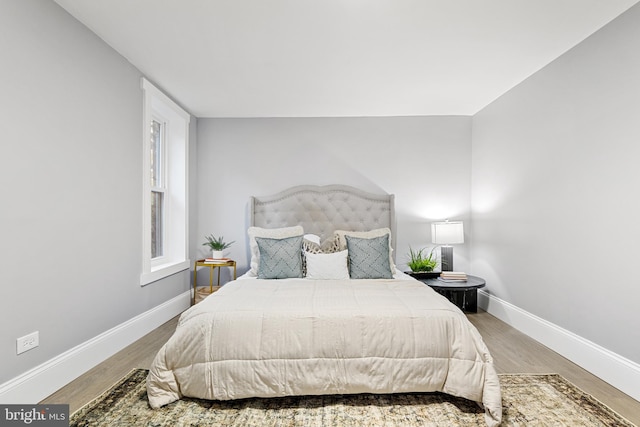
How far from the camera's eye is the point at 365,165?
486cm

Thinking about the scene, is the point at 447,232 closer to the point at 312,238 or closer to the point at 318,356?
the point at 312,238

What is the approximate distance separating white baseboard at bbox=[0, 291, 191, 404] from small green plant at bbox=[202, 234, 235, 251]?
939 millimetres

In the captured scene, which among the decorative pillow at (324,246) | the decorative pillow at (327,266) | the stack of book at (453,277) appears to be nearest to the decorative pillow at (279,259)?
the decorative pillow at (327,266)

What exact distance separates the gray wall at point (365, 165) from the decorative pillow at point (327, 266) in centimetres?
138

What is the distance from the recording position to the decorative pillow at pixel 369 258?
3.67m

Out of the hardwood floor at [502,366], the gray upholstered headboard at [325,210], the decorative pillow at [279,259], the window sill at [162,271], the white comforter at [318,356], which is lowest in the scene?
the hardwood floor at [502,366]

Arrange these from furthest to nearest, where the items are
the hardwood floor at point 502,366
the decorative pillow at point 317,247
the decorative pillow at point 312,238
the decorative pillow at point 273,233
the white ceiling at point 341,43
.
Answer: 1. the decorative pillow at point 312,238
2. the decorative pillow at point 273,233
3. the decorative pillow at point 317,247
4. the white ceiling at point 341,43
5. the hardwood floor at point 502,366

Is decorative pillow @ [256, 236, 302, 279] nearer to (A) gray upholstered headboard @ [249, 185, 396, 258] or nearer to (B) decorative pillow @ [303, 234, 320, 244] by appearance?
(B) decorative pillow @ [303, 234, 320, 244]

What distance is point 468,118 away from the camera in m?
4.85

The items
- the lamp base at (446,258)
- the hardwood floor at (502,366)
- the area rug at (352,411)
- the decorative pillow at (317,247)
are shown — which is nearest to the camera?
the area rug at (352,411)

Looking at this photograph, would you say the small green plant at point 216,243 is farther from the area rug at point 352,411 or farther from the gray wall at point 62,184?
the area rug at point 352,411

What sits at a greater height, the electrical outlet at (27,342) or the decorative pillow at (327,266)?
the decorative pillow at (327,266)

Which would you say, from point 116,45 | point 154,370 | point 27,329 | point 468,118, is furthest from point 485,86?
point 27,329

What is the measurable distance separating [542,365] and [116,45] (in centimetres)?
426
